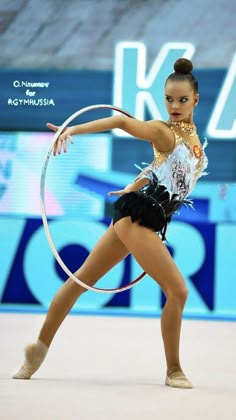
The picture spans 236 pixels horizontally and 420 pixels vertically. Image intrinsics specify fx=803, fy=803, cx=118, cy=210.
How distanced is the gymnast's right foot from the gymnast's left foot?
1.79 ft

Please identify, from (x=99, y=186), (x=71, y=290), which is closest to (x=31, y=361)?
(x=71, y=290)

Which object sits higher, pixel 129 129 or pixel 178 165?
pixel 129 129

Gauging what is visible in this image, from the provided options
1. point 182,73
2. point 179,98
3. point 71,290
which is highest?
point 182,73

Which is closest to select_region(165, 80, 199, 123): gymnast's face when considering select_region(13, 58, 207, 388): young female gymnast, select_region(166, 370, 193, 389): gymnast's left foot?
select_region(13, 58, 207, 388): young female gymnast

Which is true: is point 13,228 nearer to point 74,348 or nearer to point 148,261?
point 74,348

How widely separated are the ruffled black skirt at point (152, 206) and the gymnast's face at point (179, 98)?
0.89 feet

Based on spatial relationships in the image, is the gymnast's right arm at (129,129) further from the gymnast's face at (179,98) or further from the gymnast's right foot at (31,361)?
the gymnast's right foot at (31,361)

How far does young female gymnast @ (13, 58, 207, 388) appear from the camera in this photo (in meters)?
3.22

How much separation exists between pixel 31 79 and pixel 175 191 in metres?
3.07

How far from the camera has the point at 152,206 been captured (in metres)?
3.28

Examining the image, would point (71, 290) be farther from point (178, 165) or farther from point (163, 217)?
point (178, 165)

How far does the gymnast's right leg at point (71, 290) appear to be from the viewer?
336 centimetres

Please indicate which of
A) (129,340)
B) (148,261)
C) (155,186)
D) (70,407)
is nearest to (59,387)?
(70,407)

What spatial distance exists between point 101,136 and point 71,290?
2802mm
